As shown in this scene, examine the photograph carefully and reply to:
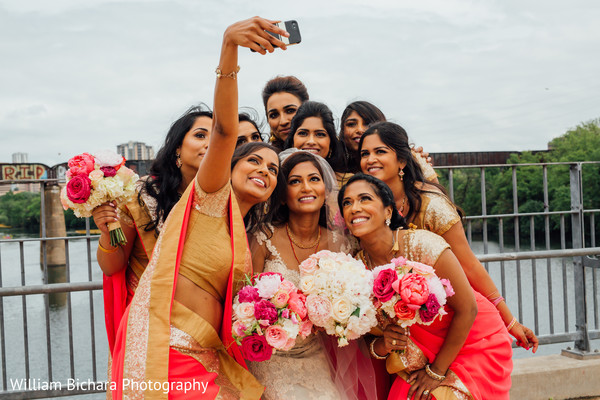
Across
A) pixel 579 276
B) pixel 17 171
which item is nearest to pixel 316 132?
pixel 579 276

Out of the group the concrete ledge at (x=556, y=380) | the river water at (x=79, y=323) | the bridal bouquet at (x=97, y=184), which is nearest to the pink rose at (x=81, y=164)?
the bridal bouquet at (x=97, y=184)

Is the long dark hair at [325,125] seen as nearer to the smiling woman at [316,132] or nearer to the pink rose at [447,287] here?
the smiling woman at [316,132]

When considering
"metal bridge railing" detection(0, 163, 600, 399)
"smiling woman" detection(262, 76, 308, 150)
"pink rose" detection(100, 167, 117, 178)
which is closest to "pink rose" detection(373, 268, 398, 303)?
"pink rose" detection(100, 167, 117, 178)

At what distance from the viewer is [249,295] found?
2.53 m

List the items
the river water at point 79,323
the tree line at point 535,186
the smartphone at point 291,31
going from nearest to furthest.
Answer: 1. the smartphone at point 291,31
2. the river water at point 79,323
3. the tree line at point 535,186

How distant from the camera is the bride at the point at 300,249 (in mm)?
2861

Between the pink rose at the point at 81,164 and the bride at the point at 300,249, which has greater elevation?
the pink rose at the point at 81,164

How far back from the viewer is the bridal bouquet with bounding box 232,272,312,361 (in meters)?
2.47

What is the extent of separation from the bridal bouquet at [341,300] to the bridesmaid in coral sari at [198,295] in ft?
1.34

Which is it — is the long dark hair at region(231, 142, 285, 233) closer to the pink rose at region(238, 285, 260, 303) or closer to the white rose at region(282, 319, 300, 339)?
the pink rose at region(238, 285, 260, 303)

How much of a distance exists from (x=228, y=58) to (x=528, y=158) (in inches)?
1596

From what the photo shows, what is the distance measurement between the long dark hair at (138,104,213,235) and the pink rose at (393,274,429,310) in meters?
1.48

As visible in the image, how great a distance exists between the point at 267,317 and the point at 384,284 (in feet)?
2.10

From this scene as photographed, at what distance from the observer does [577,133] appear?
4378 centimetres
